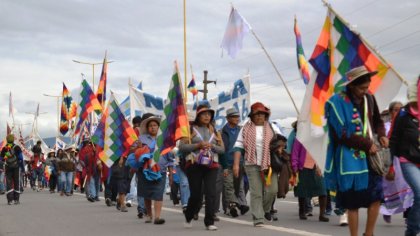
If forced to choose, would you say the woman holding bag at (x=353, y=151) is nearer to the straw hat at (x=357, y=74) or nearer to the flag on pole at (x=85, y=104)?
the straw hat at (x=357, y=74)

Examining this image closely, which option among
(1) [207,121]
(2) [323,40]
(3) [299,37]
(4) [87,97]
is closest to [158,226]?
(1) [207,121]

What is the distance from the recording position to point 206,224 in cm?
1022

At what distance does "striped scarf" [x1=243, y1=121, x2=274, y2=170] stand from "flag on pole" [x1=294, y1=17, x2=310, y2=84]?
2.51m

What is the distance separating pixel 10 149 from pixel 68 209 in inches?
138

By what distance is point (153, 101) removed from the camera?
18531 mm

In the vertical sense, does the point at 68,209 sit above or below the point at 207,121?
below

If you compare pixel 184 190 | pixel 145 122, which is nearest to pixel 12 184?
pixel 184 190

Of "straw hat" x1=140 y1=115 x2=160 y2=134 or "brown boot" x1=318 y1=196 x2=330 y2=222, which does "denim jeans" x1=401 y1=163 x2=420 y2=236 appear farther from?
"straw hat" x1=140 y1=115 x2=160 y2=134

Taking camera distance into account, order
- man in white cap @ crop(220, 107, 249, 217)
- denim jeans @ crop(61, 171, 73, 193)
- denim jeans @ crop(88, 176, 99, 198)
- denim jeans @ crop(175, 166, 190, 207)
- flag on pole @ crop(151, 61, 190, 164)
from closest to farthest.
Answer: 1. flag on pole @ crop(151, 61, 190, 164)
2. man in white cap @ crop(220, 107, 249, 217)
3. denim jeans @ crop(175, 166, 190, 207)
4. denim jeans @ crop(88, 176, 99, 198)
5. denim jeans @ crop(61, 171, 73, 193)

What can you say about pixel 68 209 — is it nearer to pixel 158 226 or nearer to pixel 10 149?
pixel 10 149

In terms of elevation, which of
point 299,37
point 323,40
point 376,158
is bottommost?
point 376,158

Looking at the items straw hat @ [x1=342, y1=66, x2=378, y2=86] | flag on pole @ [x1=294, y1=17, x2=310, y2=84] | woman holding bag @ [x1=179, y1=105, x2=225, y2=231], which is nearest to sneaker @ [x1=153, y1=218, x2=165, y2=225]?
woman holding bag @ [x1=179, y1=105, x2=225, y2=231]

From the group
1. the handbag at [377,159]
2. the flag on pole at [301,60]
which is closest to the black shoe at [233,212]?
the flag on pole at [301,60]

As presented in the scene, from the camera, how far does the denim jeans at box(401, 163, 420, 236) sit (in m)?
7.86
